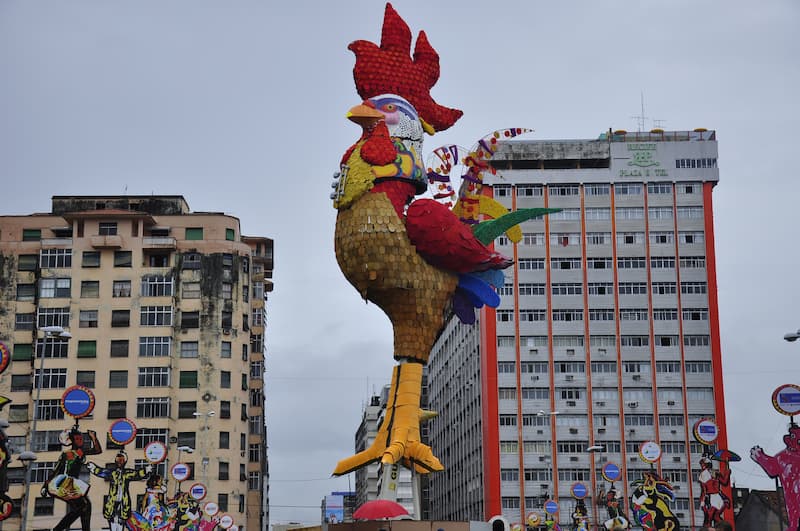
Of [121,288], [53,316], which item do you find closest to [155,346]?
[121,288]

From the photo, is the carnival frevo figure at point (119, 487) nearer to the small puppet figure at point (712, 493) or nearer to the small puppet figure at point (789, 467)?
the small puppet figure at point (712, 493)

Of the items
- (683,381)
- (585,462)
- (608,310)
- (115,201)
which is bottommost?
(585,462)

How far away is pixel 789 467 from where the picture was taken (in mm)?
21656

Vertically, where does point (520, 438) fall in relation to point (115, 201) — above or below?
below

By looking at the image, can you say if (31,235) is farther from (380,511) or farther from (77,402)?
(380,511)

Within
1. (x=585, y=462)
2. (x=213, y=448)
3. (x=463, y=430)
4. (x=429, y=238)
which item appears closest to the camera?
(x=429, y=238)

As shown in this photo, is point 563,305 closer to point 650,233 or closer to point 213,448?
point 650,233

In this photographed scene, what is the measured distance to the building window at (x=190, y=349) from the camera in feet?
206

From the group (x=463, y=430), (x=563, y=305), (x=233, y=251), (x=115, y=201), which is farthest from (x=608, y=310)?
(x=115, y=201)

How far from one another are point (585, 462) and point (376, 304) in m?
43.3

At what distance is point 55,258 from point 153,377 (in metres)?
9.38

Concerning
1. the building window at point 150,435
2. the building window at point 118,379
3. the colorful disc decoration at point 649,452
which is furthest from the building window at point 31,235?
the colorful disc decoration at point 649,452

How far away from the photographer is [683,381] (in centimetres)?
7412

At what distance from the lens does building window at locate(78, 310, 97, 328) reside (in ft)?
206
